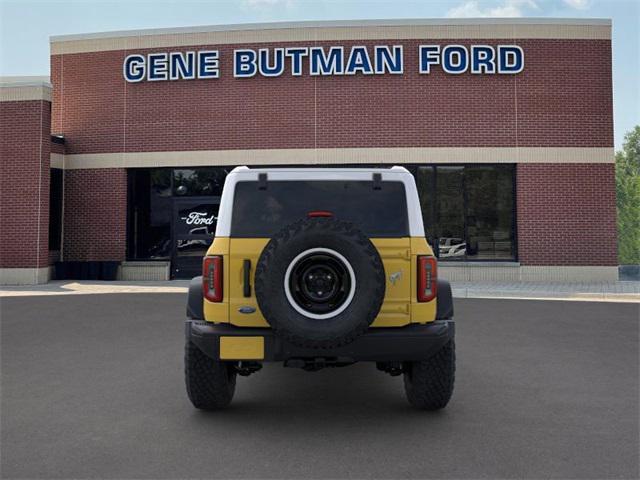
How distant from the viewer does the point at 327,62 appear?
A: 60.6 ft

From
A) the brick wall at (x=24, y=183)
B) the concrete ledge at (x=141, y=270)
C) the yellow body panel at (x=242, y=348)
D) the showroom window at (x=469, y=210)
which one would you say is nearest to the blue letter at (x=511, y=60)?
the showroom window at (x=469, y=210)

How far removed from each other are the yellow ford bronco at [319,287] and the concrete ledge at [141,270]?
1449 centimetres

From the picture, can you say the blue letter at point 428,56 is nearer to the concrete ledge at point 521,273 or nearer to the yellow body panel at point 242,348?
the concrete ledge at point 521,273

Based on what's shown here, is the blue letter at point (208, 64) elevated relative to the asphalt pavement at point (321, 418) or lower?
elevated

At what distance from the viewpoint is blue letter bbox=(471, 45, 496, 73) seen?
18203 mm

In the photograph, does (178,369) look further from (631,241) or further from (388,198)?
(631,241)

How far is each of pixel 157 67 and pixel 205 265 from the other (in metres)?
16.4

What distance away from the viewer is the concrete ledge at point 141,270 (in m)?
19.0

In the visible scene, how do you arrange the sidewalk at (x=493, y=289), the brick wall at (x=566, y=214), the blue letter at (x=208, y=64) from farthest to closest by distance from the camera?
the blue letter at (x=208, y=64), the brick wall at (x=566, y=214), the sidewalk at (x=493, y=289)

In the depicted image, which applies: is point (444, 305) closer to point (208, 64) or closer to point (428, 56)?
point (428, 56)

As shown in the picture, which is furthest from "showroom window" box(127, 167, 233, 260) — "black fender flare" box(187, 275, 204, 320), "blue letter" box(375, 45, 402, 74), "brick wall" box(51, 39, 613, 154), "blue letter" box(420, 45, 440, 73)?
"black fender flare" box(187, 275, 204, 320)

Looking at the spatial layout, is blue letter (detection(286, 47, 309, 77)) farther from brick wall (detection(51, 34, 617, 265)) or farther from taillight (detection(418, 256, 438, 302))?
taillight (detection(418, 256, 438, 302))

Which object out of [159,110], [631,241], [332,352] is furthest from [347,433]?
[631,241]

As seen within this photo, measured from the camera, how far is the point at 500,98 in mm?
18188
